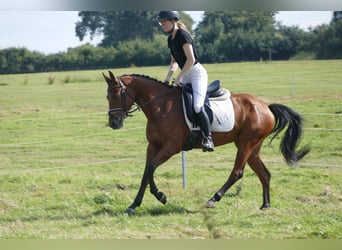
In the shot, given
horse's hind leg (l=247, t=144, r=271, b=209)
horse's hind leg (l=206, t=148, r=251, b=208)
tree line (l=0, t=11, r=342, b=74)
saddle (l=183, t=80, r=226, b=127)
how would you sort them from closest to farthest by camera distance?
1. saddle (l=183, t=80, r=226, b=127)
2. horse's hind leg (l=206, t=148, r=251, b=208)
3. horse's hind leg (l=247, t=144, r=271, b=209)
4. tree line (l=0, t=11, r=342, b=74)

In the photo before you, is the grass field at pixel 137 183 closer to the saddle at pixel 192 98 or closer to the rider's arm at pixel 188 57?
the saddle at pixel 192 98

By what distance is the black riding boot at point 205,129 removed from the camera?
6.17 metres

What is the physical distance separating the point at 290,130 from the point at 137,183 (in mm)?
2266

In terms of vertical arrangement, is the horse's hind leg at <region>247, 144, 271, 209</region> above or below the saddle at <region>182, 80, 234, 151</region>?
below

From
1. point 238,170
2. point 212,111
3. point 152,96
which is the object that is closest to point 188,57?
point 152,96

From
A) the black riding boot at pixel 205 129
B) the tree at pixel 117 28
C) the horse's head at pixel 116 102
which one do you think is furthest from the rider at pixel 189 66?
the tree at pixel 117 28

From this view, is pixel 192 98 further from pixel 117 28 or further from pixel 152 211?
pixel 117 28

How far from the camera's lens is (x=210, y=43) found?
1151cm

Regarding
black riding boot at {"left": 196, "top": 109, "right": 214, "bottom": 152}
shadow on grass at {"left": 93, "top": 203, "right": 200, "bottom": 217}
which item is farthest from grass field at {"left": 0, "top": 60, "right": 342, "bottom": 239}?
black riding boot at {"left": 196, "top": 109, "right": 214, "bottom": 152}

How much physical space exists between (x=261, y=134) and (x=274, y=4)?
111 inches

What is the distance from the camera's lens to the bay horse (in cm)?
615

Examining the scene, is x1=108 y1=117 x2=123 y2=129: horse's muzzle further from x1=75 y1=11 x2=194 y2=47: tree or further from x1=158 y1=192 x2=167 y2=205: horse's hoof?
x1=75 y1=11 x2=194 y2=47: tree

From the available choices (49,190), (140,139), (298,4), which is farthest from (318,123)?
(298,4)

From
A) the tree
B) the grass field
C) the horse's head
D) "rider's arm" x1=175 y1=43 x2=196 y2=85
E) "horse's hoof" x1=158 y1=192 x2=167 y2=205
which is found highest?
the tree
